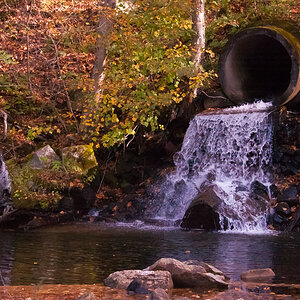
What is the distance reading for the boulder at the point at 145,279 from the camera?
22.5ft

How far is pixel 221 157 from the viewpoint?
52.4ft

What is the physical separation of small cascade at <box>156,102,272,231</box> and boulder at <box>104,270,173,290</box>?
7103mm

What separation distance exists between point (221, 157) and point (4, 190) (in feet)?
18.4

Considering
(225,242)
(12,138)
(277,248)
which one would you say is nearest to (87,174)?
(12,138)

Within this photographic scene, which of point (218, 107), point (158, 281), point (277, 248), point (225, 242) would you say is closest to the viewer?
point (158, 281)

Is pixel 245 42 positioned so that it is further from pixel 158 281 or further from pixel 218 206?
pixel 158 281

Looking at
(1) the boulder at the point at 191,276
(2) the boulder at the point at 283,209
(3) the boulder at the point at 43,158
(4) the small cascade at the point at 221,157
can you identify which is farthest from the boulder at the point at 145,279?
(3) the boulder at the point at 43,158

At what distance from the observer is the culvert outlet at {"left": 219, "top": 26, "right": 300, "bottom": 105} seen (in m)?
16.2

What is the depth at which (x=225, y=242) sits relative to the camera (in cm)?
1098

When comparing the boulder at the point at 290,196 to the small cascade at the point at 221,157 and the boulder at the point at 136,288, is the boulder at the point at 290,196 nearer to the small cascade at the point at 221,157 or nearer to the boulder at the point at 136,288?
the small cascade at the point at 221,157

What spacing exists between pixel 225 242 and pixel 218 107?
24.9ft

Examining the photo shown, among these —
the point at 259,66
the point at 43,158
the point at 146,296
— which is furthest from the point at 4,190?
the point at 259,66

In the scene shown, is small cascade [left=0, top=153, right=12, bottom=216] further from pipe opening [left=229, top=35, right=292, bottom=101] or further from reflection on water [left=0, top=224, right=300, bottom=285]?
pipe opening [left=229, top=35, right=292, bottom=101]

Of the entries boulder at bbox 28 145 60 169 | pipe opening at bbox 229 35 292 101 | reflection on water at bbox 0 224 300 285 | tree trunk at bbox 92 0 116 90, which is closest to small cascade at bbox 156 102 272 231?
pipe opening at bbox 229 35 292 101
